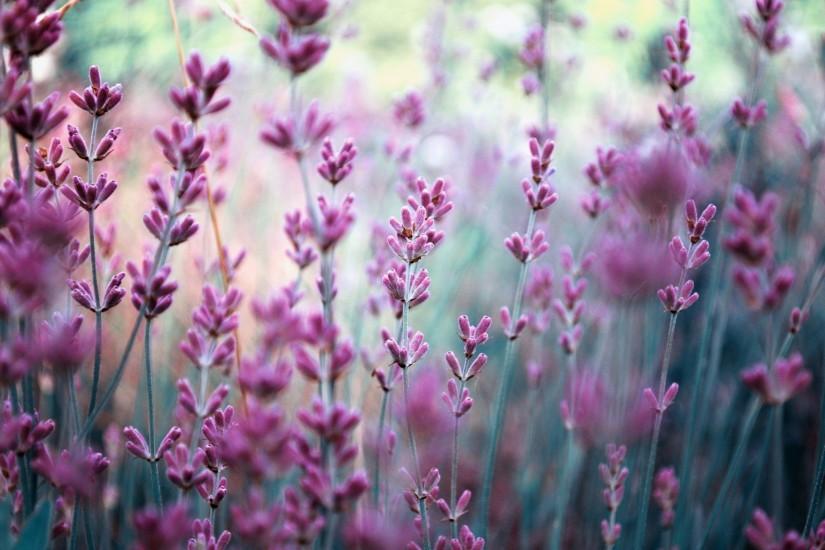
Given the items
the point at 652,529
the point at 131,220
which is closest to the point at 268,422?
the point at 652,529

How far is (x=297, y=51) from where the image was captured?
60cm

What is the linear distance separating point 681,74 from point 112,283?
34.1 inches

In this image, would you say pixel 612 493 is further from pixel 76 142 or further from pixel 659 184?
pixel 76 142

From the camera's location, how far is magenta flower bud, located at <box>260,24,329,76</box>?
0.61 meters

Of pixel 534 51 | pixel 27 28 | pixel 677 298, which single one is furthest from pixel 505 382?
pixel 534 51

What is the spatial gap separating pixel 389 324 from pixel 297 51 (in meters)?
2.65

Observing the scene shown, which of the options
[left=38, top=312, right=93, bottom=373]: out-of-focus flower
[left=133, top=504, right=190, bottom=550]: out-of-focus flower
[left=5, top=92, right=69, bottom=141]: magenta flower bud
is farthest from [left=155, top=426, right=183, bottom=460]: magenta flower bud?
[left=5, top=92, right=69, bottom=141]: magenta flower bud

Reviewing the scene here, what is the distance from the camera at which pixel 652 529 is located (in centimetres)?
185

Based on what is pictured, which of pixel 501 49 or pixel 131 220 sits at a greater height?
pixel 131 220

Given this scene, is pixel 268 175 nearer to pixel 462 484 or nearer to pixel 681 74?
pixel 462 484

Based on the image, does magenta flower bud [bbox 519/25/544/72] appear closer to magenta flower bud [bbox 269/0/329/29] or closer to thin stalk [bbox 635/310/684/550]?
thin stalk [bbox 635/310/684/550]

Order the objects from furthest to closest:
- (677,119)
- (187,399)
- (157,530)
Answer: (677,119)
(187,399)
(157,530)

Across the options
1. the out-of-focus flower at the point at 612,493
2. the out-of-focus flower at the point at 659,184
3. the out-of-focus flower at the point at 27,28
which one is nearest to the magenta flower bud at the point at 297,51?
the out-of-focus flower at the point at 27,28

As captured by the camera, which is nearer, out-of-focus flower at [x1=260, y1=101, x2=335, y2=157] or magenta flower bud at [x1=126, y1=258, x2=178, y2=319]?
out-of-focus flower at [x1=260, y1=101, x2=335, y2=157]
